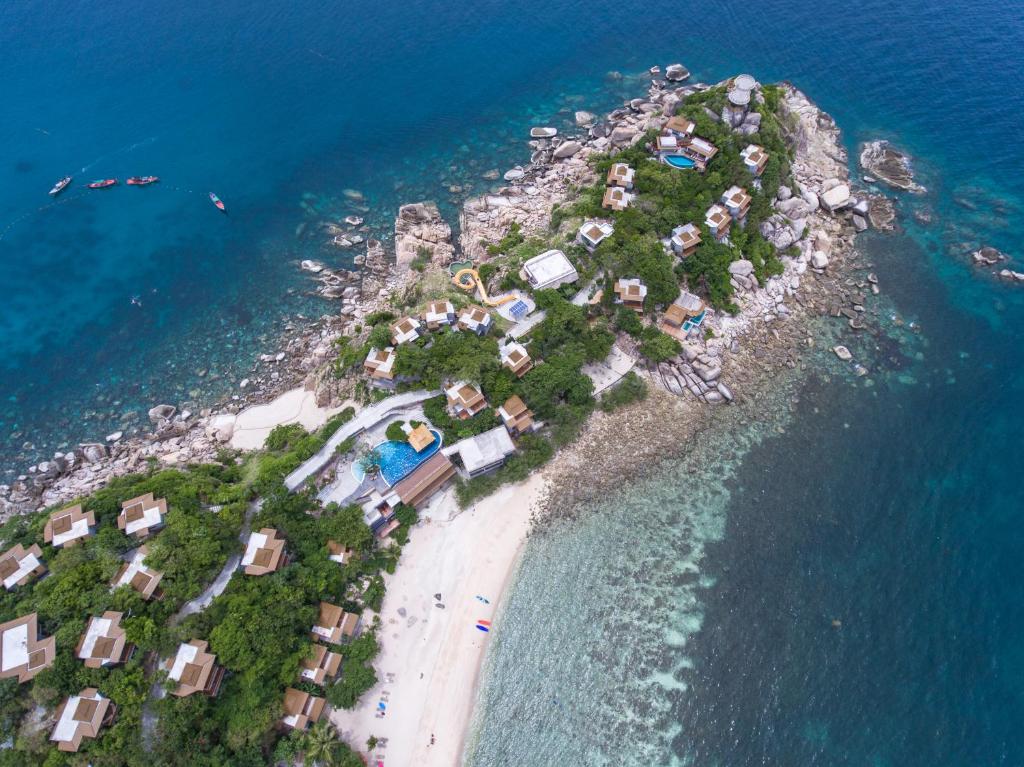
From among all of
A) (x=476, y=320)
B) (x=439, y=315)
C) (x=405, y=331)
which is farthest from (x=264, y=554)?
(x=476, y=320)

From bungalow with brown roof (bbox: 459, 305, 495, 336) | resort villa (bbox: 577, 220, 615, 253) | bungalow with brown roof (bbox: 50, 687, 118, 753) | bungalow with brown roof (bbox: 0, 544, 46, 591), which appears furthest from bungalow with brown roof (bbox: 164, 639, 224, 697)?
resort villa (bbox: 577, 220, 615, 253)

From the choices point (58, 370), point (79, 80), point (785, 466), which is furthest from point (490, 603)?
point (79, 80)

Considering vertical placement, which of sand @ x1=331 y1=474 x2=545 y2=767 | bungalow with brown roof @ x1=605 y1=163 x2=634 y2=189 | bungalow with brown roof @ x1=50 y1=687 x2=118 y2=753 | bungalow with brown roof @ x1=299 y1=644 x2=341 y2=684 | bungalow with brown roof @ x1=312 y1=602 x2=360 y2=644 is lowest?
sand @ x1=331 y1=474 x2=545 y2=767

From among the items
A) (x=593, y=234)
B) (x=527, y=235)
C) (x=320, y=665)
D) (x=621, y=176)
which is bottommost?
(x=320, y=665)

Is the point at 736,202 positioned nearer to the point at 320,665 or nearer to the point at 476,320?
the point at 476,320

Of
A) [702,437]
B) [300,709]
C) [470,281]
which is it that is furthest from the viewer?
[470,281]

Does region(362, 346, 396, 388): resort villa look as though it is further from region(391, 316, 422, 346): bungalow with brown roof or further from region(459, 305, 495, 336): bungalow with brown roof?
region(459, 305, 495, 336): bungalow with brown roof

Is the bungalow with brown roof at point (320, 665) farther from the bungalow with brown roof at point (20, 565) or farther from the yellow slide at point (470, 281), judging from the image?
the yellow slide at point (470, 281)
